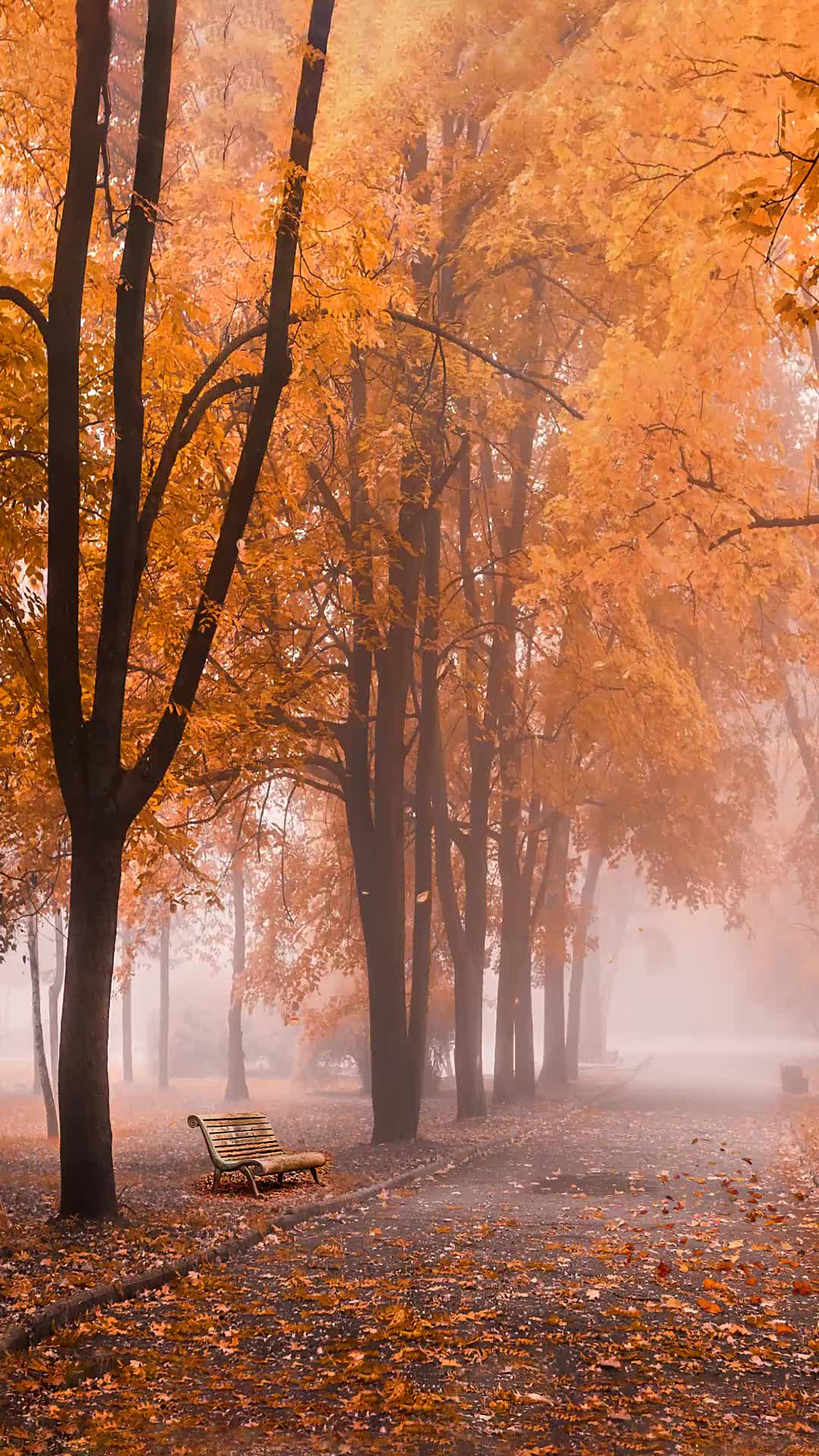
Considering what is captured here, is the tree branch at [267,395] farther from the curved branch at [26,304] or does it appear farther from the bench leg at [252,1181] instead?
the bench leg at [252,1181]

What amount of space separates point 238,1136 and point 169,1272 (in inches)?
134

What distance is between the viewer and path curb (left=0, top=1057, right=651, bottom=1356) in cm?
611

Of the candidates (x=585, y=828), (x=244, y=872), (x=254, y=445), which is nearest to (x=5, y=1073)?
(x=244, y=872)

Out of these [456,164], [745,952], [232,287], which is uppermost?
[456,164]

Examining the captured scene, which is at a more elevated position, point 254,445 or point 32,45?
point 32,45

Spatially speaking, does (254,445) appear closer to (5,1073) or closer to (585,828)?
(585,828)

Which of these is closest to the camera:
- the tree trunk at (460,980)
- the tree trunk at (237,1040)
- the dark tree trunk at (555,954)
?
the tree trunk at (460,980)

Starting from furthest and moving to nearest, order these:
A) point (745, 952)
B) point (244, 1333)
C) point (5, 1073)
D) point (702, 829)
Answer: point (745, 952), point (5, 1073), point (702, 829), point (244, 1333)

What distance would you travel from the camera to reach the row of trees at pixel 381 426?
9750 mm

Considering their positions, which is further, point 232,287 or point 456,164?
point 456,164

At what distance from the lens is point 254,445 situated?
33.8 ft

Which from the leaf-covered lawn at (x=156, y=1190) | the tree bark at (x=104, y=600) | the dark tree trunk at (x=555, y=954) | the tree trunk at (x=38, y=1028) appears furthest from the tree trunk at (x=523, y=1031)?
the tree bark at (x=104, y=600)

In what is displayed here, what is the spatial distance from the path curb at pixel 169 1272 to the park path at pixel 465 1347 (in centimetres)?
13

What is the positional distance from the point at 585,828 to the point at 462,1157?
1242cm
